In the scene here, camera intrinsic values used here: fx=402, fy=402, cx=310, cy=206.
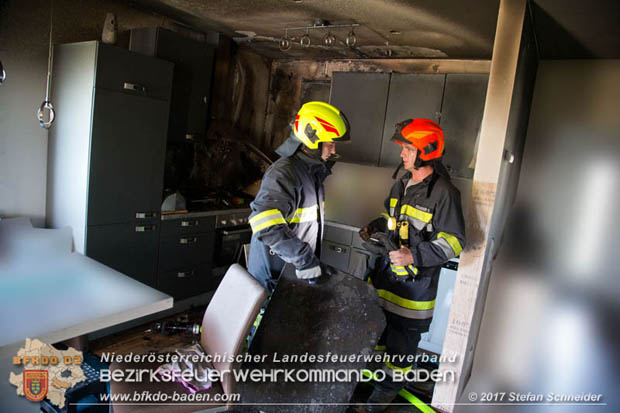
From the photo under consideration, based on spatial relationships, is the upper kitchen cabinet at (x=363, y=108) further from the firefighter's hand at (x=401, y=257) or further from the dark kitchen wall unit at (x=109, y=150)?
the firefighter's hand at (x=401, y=257)

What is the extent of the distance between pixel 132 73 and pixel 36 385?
2.30 meters

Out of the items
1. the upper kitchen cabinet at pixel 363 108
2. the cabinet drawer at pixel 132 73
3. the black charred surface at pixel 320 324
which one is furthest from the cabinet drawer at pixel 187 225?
the black charred surface at pixel 320 324

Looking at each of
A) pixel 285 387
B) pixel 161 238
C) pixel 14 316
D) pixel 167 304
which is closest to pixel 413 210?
pixel 285 387

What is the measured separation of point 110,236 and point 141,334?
85cm

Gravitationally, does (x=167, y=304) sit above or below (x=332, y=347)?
above

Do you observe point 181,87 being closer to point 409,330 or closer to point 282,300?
point 282,300

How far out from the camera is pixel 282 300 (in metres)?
1.97

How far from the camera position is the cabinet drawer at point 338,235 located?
4.12m

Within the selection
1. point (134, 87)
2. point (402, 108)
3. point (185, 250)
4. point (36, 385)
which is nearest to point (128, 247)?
point (185, 250)

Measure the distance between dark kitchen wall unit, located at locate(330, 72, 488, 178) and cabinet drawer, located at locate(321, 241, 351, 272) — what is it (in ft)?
3.10

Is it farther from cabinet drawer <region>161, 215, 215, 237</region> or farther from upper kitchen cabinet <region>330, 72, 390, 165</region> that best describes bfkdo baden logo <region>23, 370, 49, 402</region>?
upper kitchen cabinet <region>330, 72, 390, 165</region>

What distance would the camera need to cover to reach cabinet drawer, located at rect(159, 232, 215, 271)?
11.9 ft

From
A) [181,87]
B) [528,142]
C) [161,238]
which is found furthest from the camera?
[181,87]

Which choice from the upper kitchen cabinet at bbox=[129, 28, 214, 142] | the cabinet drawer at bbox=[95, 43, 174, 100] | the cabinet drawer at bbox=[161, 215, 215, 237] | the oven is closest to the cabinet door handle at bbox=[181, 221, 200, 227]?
the cabinet drawer at bbox=[161, 215, 215, 237]
